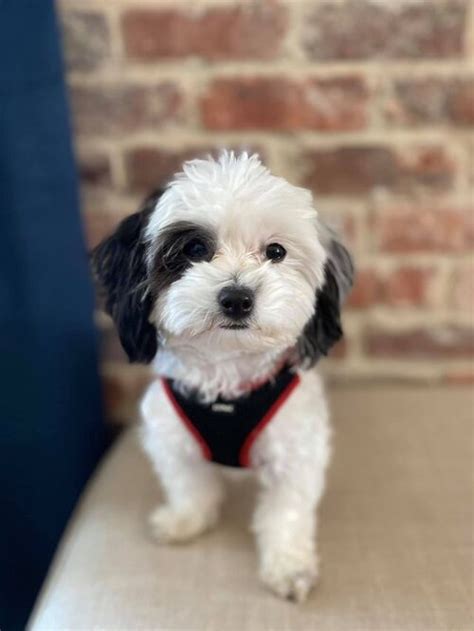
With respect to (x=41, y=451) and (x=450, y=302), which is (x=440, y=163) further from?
(x=41, y=451)

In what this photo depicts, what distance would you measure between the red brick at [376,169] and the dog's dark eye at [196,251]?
0.49m

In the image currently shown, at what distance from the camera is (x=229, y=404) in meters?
0.88

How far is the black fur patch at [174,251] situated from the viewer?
0.75 m

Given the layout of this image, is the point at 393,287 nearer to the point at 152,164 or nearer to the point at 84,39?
the point at 152,164

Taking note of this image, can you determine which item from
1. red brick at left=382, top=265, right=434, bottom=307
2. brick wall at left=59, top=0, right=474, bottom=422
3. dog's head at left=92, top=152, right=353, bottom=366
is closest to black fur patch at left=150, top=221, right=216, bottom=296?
dog's head at left=92, top=152, right=353, bottom=366

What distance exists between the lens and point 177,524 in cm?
94

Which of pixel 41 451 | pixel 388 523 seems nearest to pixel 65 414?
pixel 41 451

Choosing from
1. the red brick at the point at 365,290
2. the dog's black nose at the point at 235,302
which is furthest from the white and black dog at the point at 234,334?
the red brick at the point at 365,290

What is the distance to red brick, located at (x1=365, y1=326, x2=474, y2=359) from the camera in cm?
131

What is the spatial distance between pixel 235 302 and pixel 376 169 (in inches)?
23.2

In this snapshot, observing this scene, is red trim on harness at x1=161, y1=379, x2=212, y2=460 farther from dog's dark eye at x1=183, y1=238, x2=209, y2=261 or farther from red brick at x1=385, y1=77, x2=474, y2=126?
red brick at x1=385, y1=77, x2=474, y2=126

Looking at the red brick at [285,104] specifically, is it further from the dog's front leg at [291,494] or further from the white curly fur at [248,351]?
the dog's front leg at [291,494]

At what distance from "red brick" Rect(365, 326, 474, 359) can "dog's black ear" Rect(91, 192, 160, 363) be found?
62cm

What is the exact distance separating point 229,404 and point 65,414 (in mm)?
353
